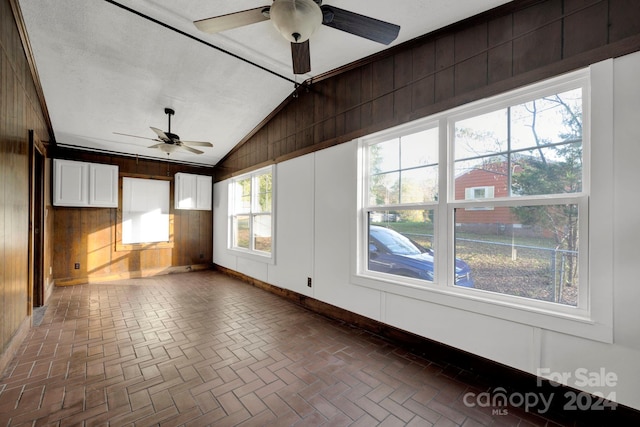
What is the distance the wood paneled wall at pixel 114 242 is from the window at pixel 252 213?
1.22 meters

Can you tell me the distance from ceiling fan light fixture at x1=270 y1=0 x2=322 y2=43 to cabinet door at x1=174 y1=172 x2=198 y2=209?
5.31 metres

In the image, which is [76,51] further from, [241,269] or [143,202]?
[241,269]

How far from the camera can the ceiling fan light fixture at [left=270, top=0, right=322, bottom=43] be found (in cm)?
164

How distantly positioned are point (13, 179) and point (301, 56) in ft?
9.25

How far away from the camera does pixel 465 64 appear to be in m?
2.39

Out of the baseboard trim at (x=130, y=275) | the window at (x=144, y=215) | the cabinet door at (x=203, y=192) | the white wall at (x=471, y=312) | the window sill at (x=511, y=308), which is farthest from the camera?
Result: the cabinet door at (x=203, y=192)

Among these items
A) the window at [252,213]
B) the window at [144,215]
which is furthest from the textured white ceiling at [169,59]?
the window at [144,215]

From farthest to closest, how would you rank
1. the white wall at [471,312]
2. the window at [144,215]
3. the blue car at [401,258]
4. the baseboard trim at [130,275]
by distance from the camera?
the window at [144,215]
the baseboard trim at [130,275]
the blue car at [401,258]
the white wall at [471,312]

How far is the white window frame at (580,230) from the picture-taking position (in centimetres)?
171

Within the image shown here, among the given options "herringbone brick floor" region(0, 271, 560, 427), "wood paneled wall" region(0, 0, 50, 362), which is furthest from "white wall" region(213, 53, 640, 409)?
"wood paneled wall" region(0, 0, 50, 362)

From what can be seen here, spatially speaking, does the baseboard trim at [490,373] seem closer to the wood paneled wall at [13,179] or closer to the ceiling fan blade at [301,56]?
the ceiling fan blade at [301,56]

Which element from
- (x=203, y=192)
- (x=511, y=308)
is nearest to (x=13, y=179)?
(x=203, y=192)

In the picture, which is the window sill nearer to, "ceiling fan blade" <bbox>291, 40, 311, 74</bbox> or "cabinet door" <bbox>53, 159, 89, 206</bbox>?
"ceiling fan blade" <bbox>291, 40, 311, 74</bbox>

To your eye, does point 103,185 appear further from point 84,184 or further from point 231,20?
point 231,20
